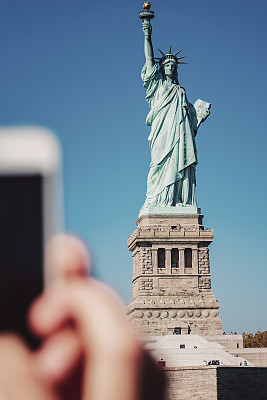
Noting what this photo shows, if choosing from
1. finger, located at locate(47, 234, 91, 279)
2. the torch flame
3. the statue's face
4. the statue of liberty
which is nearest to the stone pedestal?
the statue of liberty

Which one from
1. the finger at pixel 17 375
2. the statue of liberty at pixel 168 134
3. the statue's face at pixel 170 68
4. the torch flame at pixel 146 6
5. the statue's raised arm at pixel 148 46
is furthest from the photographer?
the torch flame at pixel 146 6

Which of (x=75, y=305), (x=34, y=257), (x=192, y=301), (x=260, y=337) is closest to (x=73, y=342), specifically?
(x=75, y=305)

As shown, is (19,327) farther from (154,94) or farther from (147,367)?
(154,94)

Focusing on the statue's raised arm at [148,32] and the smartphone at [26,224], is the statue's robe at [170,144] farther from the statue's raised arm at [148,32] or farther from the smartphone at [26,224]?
the smartphone at [26,224]

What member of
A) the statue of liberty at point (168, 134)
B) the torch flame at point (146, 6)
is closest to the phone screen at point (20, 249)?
the statue of liberty at point (168, 134)

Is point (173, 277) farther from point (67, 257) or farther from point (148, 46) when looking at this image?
point (67, 257)

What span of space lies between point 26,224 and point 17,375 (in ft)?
0.90

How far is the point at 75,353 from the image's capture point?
4.17ft

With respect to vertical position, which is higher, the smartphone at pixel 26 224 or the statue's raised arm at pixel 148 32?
the statue's raised arm at pixel 148 32

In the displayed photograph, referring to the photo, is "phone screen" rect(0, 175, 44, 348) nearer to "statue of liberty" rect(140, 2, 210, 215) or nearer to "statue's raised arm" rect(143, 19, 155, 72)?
"statue of liberty" rect(140, 2, 210, 215)

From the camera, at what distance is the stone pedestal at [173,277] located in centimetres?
4969

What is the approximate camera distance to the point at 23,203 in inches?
52.5

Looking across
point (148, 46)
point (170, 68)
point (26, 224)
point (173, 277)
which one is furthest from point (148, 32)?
point (26, 224)

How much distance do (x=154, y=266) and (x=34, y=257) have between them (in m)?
50.9
